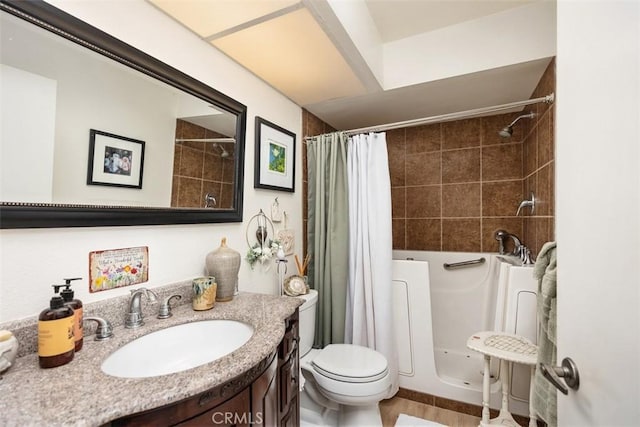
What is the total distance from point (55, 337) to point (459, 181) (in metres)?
2.77

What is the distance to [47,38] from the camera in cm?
83

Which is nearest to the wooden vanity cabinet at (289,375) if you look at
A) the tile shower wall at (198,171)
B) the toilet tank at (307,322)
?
the toilet tank at (307,322)

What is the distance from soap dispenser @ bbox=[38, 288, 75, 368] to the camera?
0.67 meters

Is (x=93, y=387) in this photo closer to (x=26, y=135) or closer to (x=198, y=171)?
(x=26, y=135)

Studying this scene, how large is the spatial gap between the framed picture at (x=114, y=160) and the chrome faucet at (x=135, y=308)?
387 mm

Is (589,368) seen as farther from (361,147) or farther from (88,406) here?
(361,147)

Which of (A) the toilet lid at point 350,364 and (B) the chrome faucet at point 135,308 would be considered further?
(A) the toilet lid at point 350,364

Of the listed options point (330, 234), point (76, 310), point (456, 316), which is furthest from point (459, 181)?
point (76, 310)

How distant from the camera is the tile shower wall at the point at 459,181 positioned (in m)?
2.37

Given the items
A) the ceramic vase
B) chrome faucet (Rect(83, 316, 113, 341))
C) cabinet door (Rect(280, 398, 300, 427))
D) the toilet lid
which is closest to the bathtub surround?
the toilet lid

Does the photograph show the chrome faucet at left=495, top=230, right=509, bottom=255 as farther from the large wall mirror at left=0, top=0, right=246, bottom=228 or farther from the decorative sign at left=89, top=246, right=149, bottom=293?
the decorative sign at left=89, top=246, right=149, bottom=293

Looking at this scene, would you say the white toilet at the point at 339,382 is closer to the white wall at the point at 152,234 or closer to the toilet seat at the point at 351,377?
the toilet seat at the point at 351,377

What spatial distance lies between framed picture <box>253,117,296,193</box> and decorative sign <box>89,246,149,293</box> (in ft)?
2.44

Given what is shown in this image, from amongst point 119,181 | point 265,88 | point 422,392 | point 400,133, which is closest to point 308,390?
point 422,392
